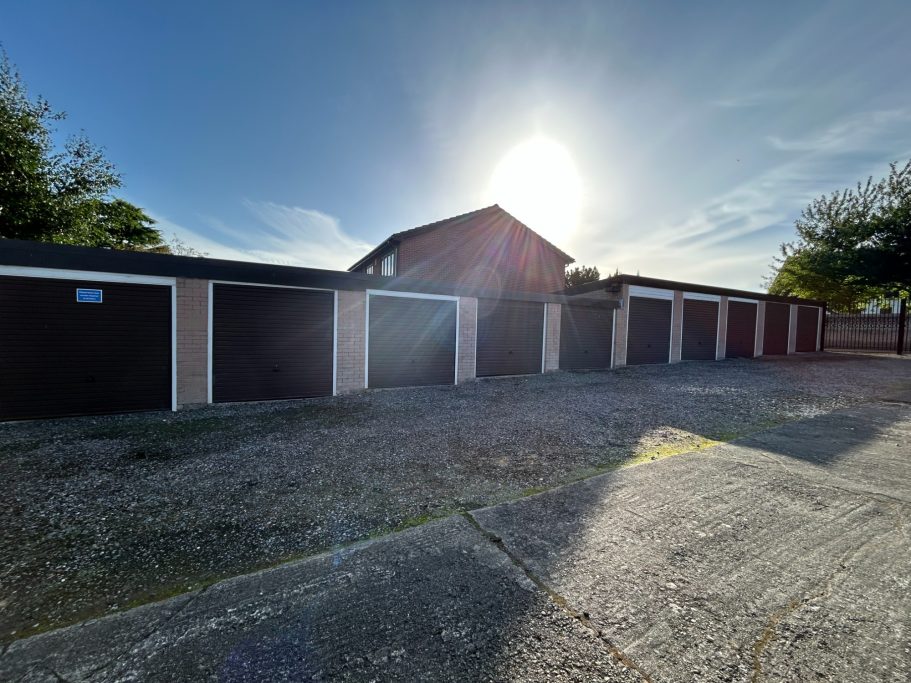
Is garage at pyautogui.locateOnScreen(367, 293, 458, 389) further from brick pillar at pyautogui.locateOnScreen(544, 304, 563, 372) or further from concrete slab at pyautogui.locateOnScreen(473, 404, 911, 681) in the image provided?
concrete slab at pyautogui.locateOnScreen(473, 404, 911, 681)

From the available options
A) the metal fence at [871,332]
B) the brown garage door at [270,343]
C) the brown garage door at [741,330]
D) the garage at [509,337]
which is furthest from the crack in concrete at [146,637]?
the metal fence at [871,332]

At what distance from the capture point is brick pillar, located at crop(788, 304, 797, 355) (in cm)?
1939

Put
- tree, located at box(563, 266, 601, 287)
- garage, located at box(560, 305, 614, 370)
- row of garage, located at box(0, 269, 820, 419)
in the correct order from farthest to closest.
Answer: tree, located at box(563, 266, 601, 287) < garage, located at box(560, 305, 614, 370) < row of garage, located at box(0, 269, 820, 419)

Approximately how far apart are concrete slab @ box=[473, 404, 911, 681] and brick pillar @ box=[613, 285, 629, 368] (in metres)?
9.61

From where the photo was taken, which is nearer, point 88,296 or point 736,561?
point 736,561

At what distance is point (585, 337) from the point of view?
42.9ft

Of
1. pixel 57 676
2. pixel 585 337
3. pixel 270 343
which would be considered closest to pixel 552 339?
pixel 585 337

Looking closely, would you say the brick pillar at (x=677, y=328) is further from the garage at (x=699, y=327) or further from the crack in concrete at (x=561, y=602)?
the crack in concrete at (x=561, y=602)

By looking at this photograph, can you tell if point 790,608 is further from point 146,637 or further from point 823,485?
point 146,637

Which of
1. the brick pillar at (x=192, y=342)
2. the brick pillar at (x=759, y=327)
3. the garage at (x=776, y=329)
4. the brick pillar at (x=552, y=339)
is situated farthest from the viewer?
the garage at (x=776, y=329)

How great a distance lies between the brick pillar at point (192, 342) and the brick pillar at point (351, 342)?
8.74 feet

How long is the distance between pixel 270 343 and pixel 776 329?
23803 mm

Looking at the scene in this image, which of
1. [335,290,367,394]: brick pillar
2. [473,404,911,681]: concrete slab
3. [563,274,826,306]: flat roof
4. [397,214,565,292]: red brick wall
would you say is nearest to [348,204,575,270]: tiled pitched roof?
[397,214,565,292]: red brick wall

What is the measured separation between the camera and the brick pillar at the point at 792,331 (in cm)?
1939
